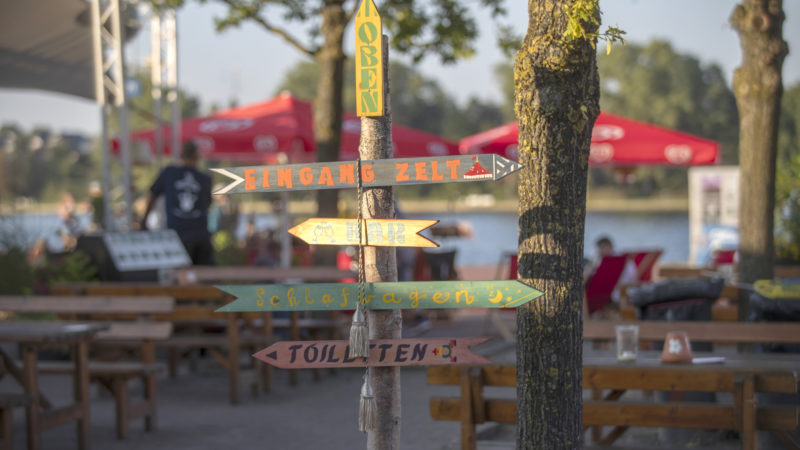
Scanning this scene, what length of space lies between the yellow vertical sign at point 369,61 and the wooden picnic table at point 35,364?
2.97 m

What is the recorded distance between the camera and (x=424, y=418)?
7191 mm

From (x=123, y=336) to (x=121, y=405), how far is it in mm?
538

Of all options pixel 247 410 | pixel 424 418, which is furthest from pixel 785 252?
pixel 247 410

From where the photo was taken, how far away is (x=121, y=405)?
21.7 feet

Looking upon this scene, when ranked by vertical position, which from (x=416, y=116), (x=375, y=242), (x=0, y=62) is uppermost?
(x=416, y=116)

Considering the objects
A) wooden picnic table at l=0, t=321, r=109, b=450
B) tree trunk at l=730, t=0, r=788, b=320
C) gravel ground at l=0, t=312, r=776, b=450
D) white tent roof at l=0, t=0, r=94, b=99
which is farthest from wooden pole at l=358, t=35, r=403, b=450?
white tent roof at l=0, t=0, r=94, b=99

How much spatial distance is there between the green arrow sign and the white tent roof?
8802 millimetres

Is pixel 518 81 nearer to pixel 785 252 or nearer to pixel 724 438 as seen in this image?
pixel 724 438

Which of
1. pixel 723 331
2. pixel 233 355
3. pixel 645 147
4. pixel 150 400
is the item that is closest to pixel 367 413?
pixel 723 331

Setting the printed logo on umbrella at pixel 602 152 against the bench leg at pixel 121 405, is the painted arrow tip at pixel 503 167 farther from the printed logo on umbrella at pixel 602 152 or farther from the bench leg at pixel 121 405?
the printed logo on umbrella at pixel 602 152

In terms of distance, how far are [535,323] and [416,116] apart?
3643 inches

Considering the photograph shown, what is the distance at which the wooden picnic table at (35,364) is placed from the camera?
5746 millimetres

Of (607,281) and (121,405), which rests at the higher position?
(607,281)

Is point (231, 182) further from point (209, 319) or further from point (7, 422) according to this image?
point (209, 319)
